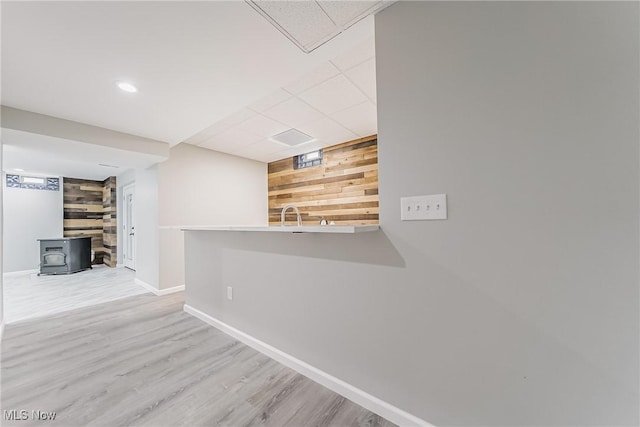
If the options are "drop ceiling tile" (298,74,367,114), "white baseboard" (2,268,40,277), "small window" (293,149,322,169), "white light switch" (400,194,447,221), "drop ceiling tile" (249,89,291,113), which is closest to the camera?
"white light switch" (400,194,447,221)

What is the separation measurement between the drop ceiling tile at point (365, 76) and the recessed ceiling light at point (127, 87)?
208cm

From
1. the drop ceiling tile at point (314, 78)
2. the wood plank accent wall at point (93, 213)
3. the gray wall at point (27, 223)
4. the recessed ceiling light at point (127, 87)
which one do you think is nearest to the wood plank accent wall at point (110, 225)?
the wood plank accent wall at point (93, 213)

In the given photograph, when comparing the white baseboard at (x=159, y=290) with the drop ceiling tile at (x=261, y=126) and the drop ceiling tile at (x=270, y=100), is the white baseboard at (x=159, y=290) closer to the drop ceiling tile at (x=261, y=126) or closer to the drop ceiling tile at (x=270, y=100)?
the drop ceiling tile at (x=261, y=126)

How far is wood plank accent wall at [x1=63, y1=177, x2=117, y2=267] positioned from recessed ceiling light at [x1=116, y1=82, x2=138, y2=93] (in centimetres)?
569

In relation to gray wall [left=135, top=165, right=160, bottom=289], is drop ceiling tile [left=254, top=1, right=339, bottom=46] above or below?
above

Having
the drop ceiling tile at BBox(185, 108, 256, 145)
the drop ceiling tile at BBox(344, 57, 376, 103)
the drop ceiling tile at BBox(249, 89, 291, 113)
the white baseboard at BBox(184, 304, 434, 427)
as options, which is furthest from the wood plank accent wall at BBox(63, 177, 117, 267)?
the drop ceiling tile at BBox(344, 57, 376, 103)

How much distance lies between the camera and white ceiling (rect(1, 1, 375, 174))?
1662 mm

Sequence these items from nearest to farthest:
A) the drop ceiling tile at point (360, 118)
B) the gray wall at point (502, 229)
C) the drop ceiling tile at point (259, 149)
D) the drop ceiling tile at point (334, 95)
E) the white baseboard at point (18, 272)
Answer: the gray wall at point (502, 229) → the drop ceiling tile at point (334, 95) → the drop ceiling tile at point (360, 118) → the drop ceiling tile at point (259, 149) → the white baseboard at point (18, 272)

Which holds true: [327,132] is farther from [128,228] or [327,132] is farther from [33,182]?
[33,182]

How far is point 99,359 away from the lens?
2201 millimetres

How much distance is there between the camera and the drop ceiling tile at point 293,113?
3.03m

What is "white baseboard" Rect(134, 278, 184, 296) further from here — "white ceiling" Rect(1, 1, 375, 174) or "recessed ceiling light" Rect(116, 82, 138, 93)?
"recessed ceiling light" Rect(116, 82, 138, 93)

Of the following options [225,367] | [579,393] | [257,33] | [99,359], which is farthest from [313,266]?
[99,359]

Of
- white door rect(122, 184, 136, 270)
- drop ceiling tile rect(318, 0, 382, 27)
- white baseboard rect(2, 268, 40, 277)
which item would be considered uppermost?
drop ceiling tile rect(318, 0, 382, 27)
